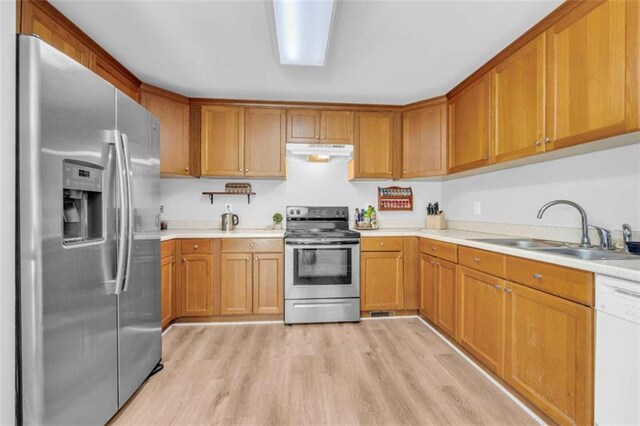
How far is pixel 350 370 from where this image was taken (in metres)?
1.95

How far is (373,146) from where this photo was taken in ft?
10.3

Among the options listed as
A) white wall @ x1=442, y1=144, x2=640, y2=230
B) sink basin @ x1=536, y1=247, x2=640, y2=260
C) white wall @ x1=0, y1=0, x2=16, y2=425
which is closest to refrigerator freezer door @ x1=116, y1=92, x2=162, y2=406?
white wall @ x1=0, y1=0, x2=16, y2=425

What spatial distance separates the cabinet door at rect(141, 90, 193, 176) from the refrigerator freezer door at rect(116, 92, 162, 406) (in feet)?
3.13

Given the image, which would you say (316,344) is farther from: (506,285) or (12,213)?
(12,213)

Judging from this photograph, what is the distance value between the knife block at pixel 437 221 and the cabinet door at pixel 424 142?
541 mm

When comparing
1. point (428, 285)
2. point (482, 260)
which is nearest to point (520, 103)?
point (482, 260)

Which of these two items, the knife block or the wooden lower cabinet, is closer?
the wooden lower cabinet

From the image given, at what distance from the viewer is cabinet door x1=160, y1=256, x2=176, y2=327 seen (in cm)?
247

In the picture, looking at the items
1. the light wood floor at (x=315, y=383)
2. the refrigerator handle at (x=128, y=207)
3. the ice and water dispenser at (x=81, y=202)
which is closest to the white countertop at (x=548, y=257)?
the light wood floor at (x=315, y=383)

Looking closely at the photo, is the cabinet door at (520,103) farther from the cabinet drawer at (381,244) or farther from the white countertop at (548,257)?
the cabinet drawer at (381,244)

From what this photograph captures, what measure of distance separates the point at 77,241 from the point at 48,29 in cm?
136

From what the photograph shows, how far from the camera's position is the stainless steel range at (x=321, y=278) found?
9.05ft

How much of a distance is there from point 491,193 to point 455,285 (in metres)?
1.01

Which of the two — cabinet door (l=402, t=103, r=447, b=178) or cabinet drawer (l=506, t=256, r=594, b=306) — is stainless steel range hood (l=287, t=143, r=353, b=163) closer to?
cabinet door (l=402, t=103, r=447, b=178)
